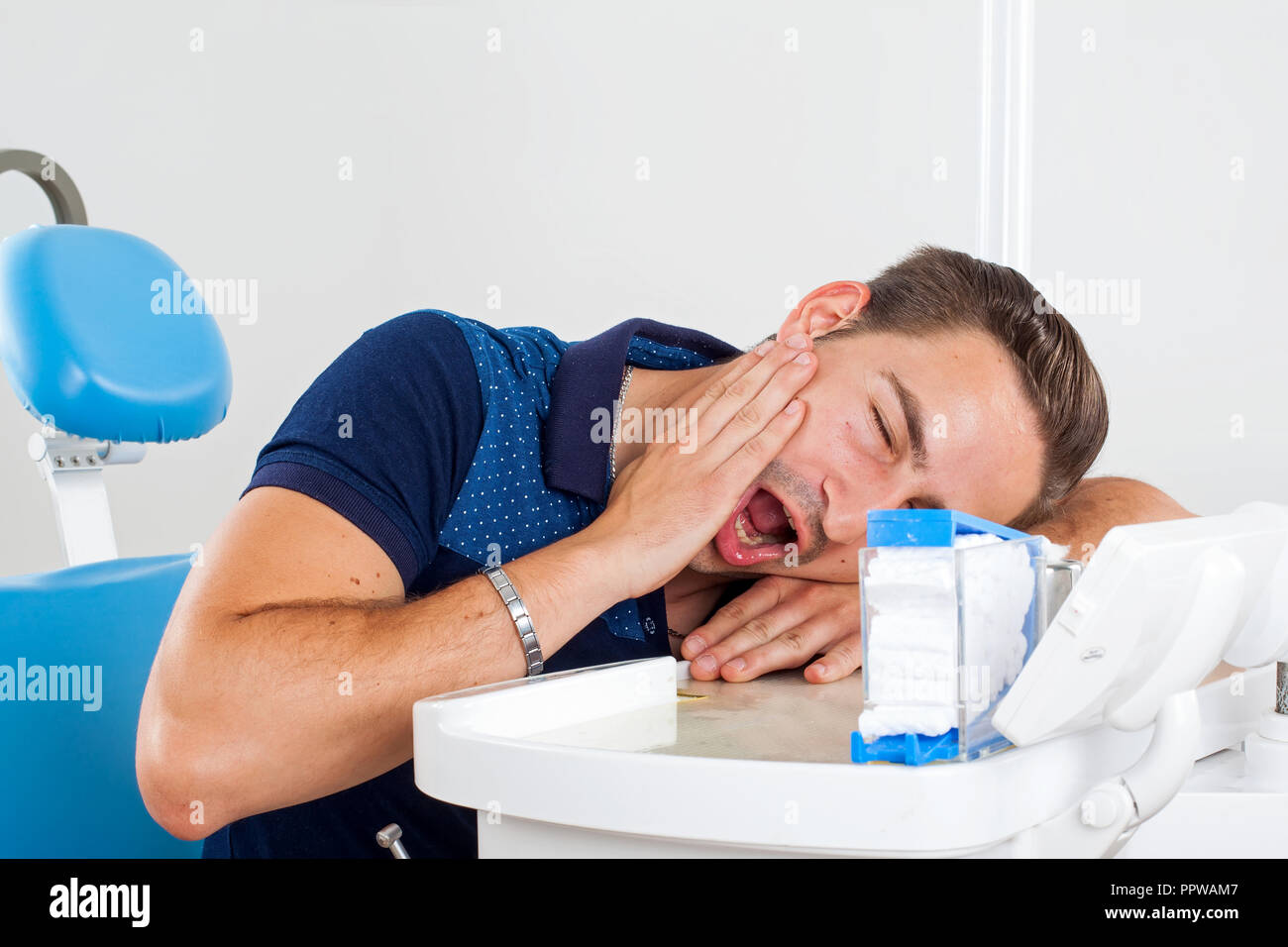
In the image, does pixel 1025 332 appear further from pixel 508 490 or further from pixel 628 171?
pixel 628 171

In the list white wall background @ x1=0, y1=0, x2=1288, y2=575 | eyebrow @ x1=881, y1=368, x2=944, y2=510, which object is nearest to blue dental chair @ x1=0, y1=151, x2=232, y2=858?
eyebrow @ x1=881, y1=368, x2=944, y2=510

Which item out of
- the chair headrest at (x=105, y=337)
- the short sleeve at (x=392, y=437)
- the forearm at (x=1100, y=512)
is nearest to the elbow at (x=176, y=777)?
the short sleeve at (x=392, y=437)

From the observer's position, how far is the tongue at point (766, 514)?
48.6 inches

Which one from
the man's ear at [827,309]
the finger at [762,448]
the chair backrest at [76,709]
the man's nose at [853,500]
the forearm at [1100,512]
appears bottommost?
the chair backrest at [76,709]

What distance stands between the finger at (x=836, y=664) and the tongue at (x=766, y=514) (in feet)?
0.55

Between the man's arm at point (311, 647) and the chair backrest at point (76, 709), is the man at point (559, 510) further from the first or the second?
the chair backrest at point (76, 709)

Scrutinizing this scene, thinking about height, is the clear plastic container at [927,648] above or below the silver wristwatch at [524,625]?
above

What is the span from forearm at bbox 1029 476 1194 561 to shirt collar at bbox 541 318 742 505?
0.46m

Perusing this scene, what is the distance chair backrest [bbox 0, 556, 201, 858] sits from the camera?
107cm

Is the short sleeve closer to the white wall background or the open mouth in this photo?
the open mouth

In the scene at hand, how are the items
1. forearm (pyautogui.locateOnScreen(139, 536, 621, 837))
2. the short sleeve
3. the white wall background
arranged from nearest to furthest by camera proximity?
forearm (pyautogui.locateOnScreen(139, 536, 621, 837))
the short sleeve
the white wall background

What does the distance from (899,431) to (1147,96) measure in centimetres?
120

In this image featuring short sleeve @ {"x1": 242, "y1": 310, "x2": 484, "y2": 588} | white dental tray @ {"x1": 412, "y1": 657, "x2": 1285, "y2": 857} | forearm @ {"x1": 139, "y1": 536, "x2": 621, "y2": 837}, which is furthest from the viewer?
short sleeve @ {"x1": 242, "y1": 310, "x2": 484, "y2": 588}
